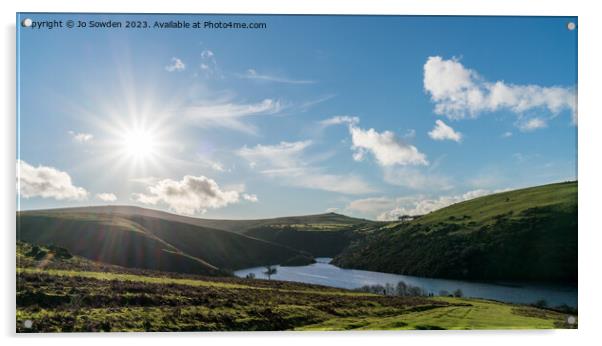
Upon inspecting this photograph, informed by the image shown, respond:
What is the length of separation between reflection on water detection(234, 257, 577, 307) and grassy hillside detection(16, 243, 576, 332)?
0.80 feet

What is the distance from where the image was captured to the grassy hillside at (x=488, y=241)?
11445mm

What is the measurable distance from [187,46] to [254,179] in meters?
3.75

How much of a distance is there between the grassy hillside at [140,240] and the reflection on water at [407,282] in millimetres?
786

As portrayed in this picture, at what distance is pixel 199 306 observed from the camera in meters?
10.9

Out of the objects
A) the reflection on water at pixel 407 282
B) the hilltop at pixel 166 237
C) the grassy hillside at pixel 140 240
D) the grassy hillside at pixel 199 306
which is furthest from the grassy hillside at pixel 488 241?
the grassy hillside at pixel 140 240

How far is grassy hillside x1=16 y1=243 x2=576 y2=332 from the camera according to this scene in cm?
1041

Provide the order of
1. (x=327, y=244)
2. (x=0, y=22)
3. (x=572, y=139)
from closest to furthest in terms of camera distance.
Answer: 1. (x=0, y=22)
2. (x=572, y=139)
3. (x=327, y=244)

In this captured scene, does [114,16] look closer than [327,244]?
Yes

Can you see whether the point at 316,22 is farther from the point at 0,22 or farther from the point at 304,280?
the point at 0,22

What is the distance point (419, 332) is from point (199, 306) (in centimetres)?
537

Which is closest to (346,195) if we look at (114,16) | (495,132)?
(495,132)

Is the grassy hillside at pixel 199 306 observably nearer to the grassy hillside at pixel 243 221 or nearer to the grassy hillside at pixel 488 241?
the grassy hillside at pixel 488 241

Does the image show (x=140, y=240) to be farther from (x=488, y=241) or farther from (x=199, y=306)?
(x=488, y=241)

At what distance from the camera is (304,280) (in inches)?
476
